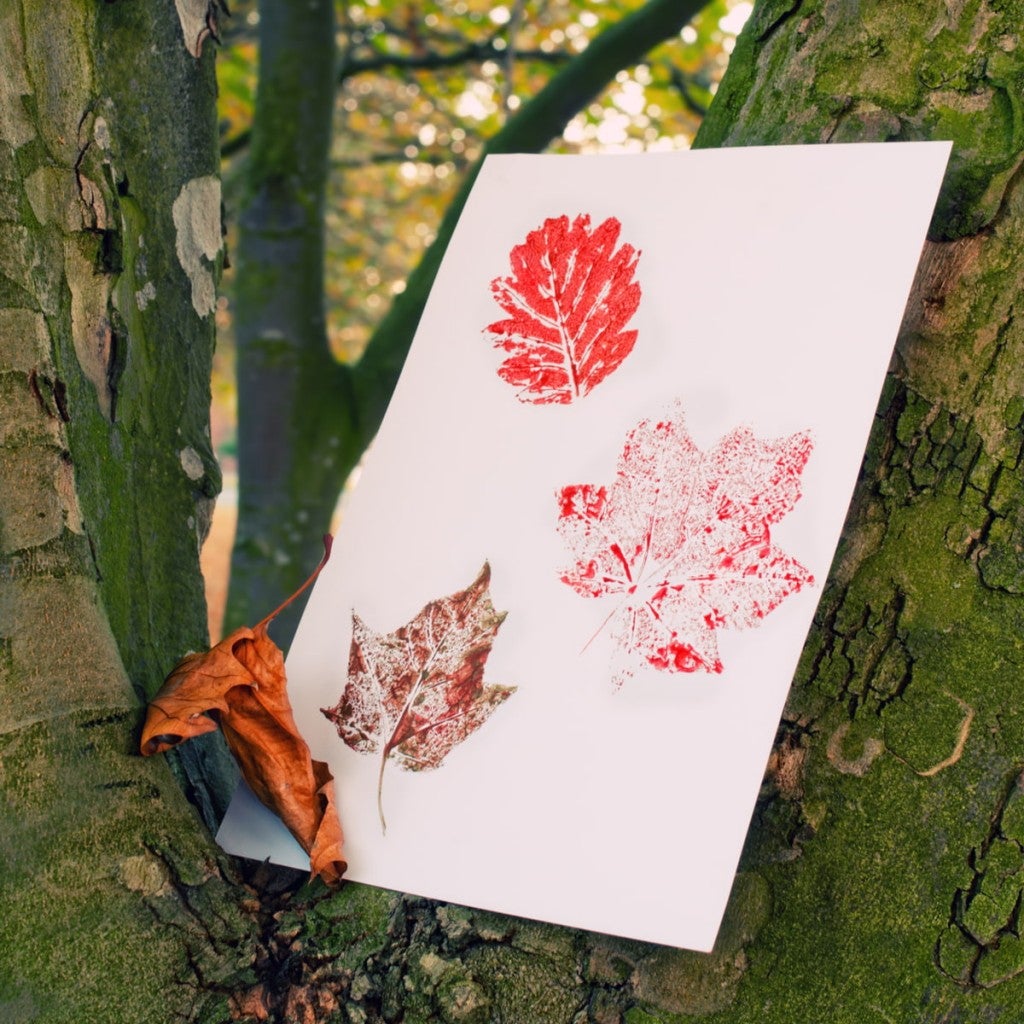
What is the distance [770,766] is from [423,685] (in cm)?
27

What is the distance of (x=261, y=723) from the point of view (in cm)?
80

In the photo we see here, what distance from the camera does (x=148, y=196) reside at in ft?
3.02

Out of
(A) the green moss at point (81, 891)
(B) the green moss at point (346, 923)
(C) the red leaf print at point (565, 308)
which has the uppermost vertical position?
(C) the red leaf print at point (565, 308)

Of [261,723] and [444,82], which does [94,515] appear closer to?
[261,723]

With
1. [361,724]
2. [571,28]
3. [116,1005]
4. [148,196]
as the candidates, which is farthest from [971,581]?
[571,28]

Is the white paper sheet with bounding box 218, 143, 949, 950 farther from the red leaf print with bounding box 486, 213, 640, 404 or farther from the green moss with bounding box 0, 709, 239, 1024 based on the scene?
the green moss with bounding box 0, 709, 239, 1024

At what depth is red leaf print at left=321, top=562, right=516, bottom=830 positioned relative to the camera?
81 cm

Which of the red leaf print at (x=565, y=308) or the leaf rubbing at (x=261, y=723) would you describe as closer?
the leaf rubbing at (x=261, y=723)

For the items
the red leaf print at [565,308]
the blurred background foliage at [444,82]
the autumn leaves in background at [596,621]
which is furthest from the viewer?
the blurred background foliage at [444,82]

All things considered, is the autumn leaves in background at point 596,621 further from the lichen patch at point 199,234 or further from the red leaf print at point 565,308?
Answer: the lichen patch at point 199,234

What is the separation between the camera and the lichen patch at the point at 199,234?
0.97m

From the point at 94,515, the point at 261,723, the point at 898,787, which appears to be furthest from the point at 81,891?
the point at 898,787

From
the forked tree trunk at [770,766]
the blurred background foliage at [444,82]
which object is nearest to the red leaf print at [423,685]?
the forked tree trunk at [770,766]

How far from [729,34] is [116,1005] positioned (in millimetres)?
4280
